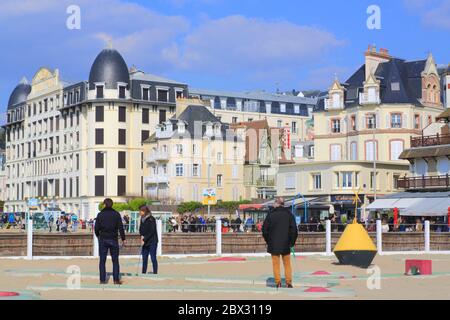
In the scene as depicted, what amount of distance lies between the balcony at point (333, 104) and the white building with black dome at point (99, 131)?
82.2 ft

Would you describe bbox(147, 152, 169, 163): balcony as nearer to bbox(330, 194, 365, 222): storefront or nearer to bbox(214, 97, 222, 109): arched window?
bbox(214, 97, 222, 109): arched window

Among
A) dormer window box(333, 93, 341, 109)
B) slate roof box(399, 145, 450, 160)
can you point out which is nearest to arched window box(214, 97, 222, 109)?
dormer window box(333, 93, 341, 109)

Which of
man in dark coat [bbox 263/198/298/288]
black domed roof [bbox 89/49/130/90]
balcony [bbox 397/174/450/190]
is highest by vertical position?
black domed roof [bbox 89/49/130/90]

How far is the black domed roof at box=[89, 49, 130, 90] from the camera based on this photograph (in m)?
98.9

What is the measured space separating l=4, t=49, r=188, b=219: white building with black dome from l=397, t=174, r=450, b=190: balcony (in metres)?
39.9

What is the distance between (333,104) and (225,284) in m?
64.1

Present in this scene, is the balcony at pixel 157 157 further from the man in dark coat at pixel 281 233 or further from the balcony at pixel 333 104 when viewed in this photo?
the man in dark coat at pixel 281 233

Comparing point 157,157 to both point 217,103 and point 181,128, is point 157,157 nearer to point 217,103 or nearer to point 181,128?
point 181,128

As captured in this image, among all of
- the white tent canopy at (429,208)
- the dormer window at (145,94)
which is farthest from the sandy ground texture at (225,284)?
the dormer window at (145,94)

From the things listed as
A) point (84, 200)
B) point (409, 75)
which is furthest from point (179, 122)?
point (409, 75)

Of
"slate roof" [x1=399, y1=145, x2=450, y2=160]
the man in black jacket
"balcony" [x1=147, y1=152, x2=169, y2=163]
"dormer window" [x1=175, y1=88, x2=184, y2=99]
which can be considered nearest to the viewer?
the man in black jacket

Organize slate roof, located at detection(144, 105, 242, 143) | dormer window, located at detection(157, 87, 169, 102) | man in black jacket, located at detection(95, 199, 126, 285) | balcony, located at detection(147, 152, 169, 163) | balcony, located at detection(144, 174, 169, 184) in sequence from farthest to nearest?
dormer window, located at detection(157, 87, 169, 102)
slate roof, located at detection(144, 105, 242, 143)
balcony, located at detection(147, 152, 169, 163)
balcony, located at detection(144, 174, 169, 184)
man in black jacket, located at detection(95, 199, 126, 285)

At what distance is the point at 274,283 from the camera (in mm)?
19141

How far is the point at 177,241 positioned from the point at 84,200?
6575 cm
